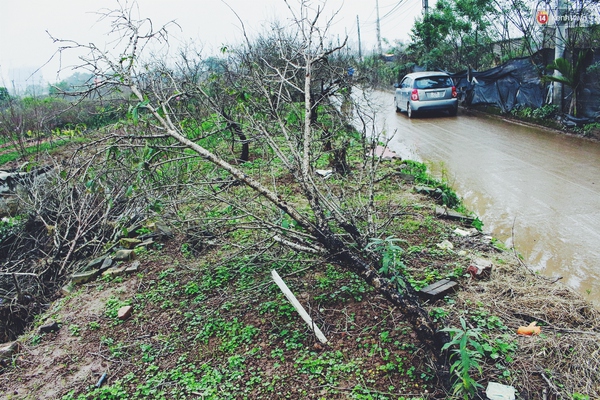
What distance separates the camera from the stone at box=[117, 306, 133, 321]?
164 inches

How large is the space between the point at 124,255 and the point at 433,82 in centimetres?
1171

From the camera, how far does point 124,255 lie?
18.1ft

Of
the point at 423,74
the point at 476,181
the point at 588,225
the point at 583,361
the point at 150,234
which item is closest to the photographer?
the point at 583,361

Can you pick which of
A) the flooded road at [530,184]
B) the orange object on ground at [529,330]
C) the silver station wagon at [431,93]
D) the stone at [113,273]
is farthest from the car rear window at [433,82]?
the orange object on ground at [529,330]

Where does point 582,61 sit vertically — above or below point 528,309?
above

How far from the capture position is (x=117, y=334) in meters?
3.97

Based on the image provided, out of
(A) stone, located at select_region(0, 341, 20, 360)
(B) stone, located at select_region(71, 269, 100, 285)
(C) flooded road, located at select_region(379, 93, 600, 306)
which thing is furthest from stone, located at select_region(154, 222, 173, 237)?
(C) flooded road, located at select_region(379, 93, 600, 306)

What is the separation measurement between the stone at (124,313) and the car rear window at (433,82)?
40.0ft

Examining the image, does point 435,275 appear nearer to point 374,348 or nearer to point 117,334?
point 374,348

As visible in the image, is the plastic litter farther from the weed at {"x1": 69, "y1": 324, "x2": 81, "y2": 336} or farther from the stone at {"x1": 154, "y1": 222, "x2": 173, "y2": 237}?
the stone at {"x1": 154, "y1": 222, "x2": 173, "y2": 237}

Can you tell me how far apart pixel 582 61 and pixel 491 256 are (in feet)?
28.2

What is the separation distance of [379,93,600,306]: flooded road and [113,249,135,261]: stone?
12.1 ft

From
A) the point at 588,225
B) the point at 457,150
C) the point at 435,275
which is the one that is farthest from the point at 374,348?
the point at 457,150

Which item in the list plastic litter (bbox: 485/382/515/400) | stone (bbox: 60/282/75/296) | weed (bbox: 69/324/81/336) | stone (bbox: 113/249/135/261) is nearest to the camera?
plastic litter (bbox: 485/382/515/400)
